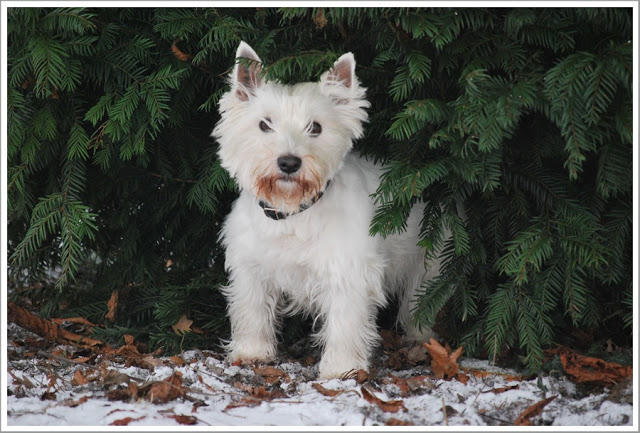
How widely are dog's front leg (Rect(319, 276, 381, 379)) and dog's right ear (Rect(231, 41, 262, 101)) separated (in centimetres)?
129

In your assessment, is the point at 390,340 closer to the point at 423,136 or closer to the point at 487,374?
the point at 487,374

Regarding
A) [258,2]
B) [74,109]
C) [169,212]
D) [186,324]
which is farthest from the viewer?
[169,212]

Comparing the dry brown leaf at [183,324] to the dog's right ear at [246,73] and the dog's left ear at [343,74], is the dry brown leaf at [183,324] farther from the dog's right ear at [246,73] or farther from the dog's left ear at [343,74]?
the dog's left ear at [343,74]

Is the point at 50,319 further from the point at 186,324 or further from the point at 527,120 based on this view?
the point at 527,120

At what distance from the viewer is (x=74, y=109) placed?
4340mm

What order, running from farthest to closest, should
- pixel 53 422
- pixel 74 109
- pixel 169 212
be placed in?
pixel 169 212
pixel 74 109
pixel 53 422

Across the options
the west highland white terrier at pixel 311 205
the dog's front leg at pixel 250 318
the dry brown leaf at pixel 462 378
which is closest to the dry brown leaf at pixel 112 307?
the dog's front leg at pixel 250 318

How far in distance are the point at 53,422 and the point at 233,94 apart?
2.01 meters

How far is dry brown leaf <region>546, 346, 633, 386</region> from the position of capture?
3676mm

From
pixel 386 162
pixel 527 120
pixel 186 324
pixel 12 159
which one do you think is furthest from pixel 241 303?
pixel 527 120

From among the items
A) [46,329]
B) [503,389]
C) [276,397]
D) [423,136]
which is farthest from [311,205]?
[46,329]

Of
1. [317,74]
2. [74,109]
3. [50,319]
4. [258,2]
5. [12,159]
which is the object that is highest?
[258,2]

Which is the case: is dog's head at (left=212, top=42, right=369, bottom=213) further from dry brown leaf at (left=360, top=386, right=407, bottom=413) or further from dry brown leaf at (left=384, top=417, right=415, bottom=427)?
dry brown leaf at (left=384, top=417, right=415, bottom=427)

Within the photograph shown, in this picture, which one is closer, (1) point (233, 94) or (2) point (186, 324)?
(1) point (233, 94)
